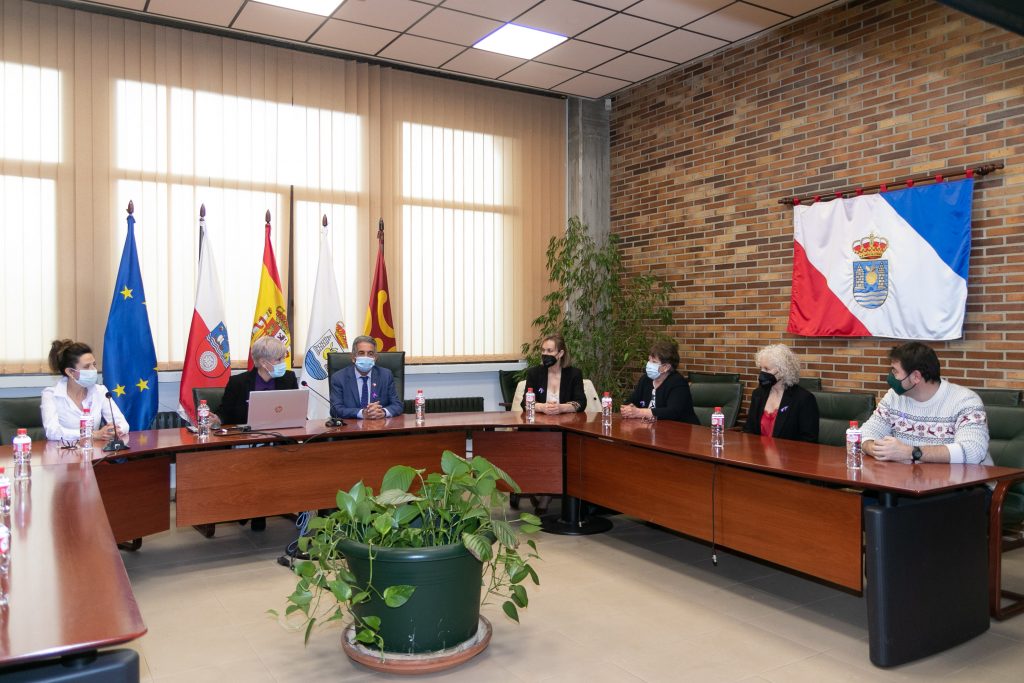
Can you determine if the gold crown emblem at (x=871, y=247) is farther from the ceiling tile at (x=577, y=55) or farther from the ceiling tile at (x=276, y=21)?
the ceiling tile at (x=276, y=21)

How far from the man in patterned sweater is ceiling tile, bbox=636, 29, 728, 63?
3.08 metres

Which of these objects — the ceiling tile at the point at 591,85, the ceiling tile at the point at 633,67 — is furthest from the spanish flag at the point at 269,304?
the ceiling tile at the point at 633,67

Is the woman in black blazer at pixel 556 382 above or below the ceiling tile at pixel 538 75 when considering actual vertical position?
below

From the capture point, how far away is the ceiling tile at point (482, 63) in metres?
5.74

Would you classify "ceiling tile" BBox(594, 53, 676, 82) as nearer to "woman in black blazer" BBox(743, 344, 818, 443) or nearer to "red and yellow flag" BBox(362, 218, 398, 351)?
"red and yellow flag" BBox(362, 218, 398, 351)

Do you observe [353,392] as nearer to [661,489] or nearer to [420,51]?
[661,489]

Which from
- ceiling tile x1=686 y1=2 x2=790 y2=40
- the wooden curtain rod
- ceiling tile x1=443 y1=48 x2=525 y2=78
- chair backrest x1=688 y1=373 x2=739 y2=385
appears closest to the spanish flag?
ceiling tile x1=443 y1=48 x2=525 y2=78

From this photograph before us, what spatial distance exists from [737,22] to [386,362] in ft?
10.7

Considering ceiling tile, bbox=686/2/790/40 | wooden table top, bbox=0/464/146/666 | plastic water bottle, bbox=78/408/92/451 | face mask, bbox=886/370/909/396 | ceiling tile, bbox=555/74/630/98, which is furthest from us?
ceiling tile, bbox=555/74/630/98

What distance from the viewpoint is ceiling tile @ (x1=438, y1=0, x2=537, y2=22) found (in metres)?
4.78

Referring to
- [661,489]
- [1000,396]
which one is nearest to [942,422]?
[1000,396]

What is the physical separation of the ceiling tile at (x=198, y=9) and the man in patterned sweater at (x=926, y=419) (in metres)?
4.32

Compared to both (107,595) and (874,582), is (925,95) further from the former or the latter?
(107,595)

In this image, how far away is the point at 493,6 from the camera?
15.9 feet
